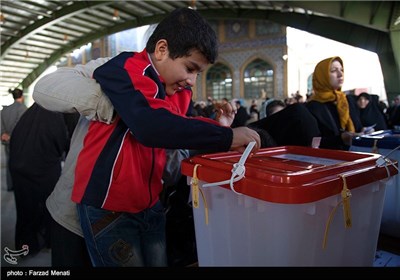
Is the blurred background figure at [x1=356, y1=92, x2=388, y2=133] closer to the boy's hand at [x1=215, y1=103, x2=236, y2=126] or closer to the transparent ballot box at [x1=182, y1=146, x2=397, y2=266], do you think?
the boy's hand at [x1=215, y1=103, x2=236, y2=126]

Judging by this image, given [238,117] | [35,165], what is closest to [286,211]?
[35,165]

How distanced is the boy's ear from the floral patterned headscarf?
178cm

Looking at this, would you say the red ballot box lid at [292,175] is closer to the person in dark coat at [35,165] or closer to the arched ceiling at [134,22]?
the person in dark coat at [35,165]

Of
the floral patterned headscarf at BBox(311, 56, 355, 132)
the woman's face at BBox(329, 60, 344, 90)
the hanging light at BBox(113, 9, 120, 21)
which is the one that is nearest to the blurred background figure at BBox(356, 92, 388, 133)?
the floral patterned headscarf at BBox(311, 56, 355, 132)

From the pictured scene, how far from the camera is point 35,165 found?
2.42 m

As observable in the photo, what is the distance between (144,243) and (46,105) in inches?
18.8

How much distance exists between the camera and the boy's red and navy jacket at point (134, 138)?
73 centimetres

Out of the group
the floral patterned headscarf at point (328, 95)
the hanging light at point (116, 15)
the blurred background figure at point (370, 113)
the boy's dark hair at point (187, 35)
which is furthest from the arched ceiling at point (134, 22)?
the boy's dark hair at point (187, 35)

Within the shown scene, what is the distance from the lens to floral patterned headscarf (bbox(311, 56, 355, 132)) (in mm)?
2389

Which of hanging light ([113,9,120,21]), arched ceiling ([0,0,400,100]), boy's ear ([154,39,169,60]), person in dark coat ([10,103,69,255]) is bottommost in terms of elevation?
Result: person in dark coat ([10,103,69,255])

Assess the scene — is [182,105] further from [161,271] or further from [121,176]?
[161,271]

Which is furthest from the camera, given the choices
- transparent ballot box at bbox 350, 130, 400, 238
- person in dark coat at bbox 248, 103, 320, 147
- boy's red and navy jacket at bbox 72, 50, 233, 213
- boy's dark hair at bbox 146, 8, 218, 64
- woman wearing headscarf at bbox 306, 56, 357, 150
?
woman wearing headscarf at bbox 306, 56, 357, 150

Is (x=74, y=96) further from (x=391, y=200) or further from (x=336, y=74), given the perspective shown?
(x=336, y=74)

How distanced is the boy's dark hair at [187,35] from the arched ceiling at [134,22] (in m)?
8.08
